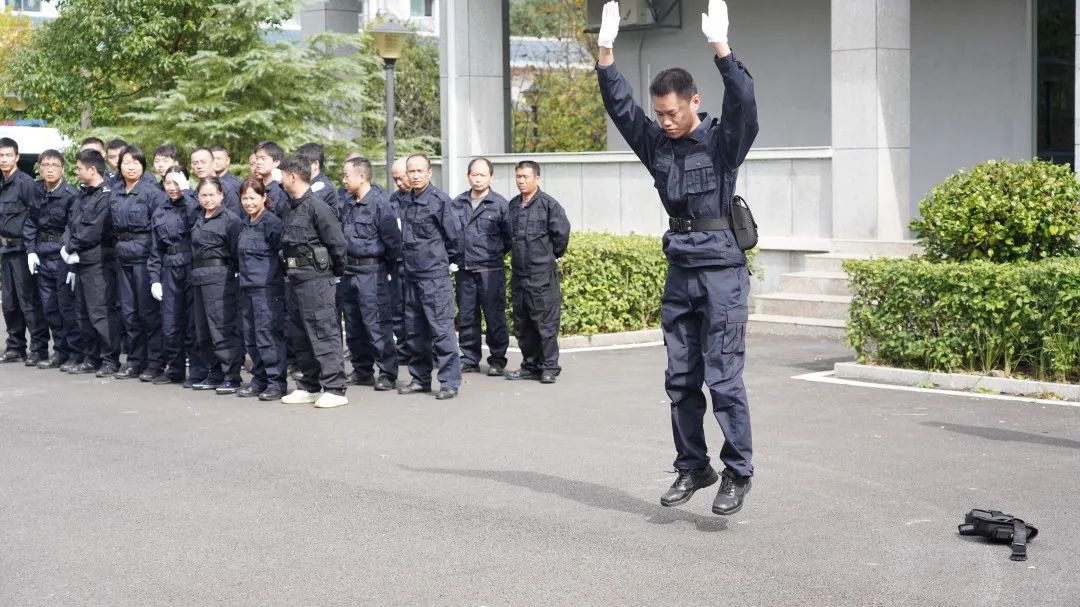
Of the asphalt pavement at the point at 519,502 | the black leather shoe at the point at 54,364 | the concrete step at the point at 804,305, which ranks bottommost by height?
the asphalt pavement at the point at 519,502

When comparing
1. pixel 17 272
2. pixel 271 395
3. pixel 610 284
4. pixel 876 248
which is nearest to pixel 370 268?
pixel 271 395

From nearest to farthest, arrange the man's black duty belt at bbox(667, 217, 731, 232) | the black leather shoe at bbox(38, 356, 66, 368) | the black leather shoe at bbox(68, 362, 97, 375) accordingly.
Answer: the man's black duty belt at bbox(667, 217, 731, 232) → the black leather shoe at bbox(68, 362, 97, 375) → the black leather shoe at bbox(38, 356, 66, 368)

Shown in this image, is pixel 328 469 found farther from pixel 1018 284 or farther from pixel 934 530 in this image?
pixel 1018 284

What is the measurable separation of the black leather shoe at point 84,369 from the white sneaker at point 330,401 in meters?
3.49

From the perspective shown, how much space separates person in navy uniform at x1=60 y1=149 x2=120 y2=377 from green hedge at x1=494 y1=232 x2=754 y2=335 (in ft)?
12.4

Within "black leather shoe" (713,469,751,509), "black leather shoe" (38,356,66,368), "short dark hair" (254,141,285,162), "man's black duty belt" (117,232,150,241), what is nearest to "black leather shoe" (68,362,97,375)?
"black leather shoe" (38,356,66,368)

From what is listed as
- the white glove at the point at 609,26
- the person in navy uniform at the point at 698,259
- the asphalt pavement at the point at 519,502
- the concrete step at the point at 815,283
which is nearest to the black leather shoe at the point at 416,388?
the asphalt pavement at the point at 519,502

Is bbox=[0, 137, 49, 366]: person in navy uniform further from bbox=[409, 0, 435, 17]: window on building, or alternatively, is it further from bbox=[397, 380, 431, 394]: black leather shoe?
bbox=[409, 0, 435, 17]: window on building

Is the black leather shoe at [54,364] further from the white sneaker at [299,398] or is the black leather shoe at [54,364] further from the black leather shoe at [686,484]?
the black leather shoe at [686,484]

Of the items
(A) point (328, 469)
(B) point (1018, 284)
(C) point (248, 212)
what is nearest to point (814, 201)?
(B) point (1018, 284)

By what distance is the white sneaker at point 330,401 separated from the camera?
10852 mm

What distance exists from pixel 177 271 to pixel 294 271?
5.49 feet

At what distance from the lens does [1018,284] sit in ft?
35.1

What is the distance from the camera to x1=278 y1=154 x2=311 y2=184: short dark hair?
35.7 ft
